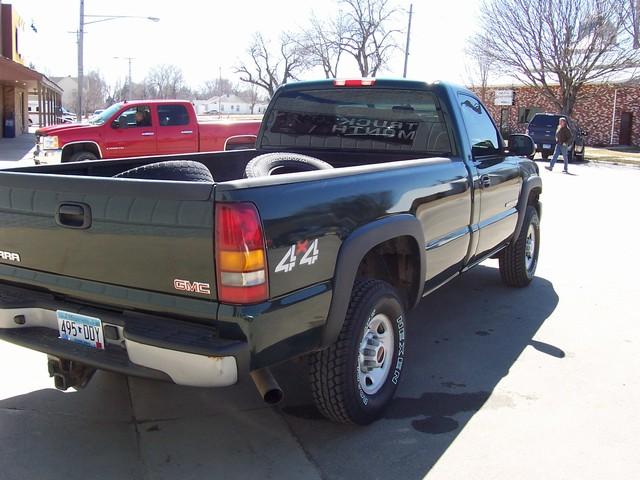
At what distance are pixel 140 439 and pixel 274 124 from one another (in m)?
2.96

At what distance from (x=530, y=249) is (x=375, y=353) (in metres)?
3.49

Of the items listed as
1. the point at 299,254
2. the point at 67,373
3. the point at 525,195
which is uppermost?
the point at 525,195

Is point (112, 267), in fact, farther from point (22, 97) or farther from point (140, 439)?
point (22, 97)

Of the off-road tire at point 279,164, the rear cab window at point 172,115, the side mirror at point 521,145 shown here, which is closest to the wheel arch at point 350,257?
the off-road tire at point 279,164

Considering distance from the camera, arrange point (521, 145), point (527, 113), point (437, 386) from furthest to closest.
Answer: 1. point (527, 113)
2. point (521, 145)
3. point (437, 386)

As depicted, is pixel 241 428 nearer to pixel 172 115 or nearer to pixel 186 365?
pixel 186 365

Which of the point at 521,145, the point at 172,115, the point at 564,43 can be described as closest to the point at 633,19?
the point at 564,43

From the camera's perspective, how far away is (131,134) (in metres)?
14.2

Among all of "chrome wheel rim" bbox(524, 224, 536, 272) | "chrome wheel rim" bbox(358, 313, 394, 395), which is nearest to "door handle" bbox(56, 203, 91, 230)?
"chrome wheel rim" bbox(358, 313, 394, 395)

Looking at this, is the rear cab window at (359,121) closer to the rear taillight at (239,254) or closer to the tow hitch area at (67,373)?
the rear taillight at (239,254)

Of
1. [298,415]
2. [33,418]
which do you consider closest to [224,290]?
[298,415]

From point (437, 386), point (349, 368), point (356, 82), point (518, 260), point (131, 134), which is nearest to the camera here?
point (349, 368)

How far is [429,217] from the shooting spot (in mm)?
4113

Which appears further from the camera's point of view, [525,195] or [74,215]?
[525,195]
